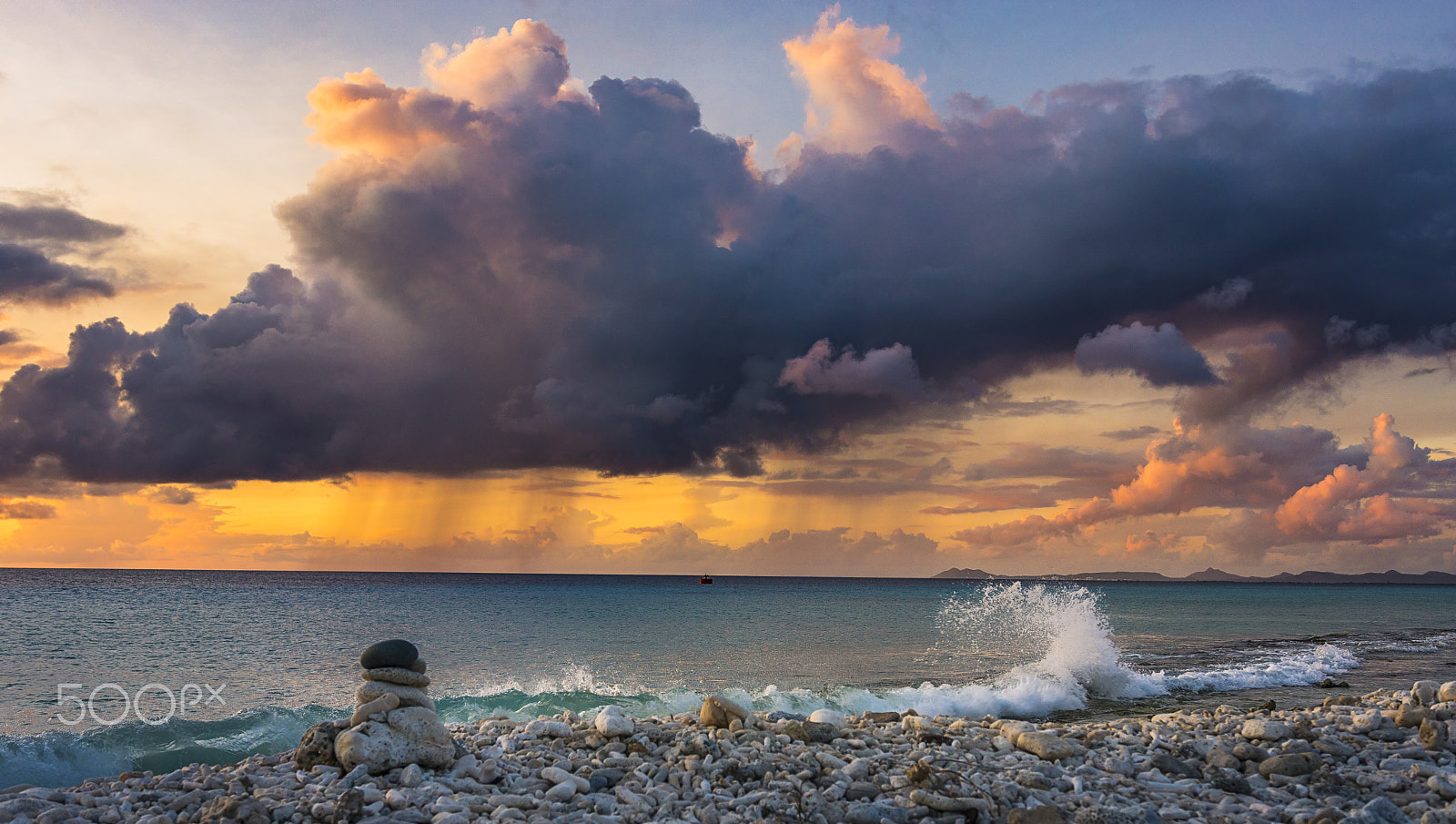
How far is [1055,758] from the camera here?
9477 millimetres

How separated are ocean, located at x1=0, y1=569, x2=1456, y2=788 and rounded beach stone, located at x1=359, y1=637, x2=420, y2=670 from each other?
210 inches

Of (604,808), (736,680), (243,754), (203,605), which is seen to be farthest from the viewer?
(203,605)

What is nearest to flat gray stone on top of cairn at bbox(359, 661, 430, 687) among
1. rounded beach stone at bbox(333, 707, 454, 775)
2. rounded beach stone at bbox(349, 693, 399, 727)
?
rounded beach stone at bbox(349, 693, 399, 727)

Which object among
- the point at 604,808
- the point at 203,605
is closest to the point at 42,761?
the point at 604,808

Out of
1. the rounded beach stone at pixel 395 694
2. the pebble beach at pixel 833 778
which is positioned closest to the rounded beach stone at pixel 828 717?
the pebble beach at pixel 833 778

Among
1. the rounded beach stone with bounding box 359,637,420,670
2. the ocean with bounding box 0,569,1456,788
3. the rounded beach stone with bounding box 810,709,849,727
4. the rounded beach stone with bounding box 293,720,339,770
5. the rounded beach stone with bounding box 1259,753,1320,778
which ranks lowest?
the ocean with bounding box 0,569,1456,788

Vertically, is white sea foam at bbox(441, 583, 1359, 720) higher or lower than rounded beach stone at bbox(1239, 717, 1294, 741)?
lower

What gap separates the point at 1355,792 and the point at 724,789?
6721mm

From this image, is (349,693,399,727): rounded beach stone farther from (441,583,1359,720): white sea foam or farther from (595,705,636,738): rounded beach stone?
(441,583,1359,720): white sea foam

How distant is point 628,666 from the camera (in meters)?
27.1

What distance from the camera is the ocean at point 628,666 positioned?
15.0 meters

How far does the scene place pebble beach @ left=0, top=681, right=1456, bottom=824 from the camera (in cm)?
748

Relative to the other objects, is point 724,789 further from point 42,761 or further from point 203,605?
point 203,605

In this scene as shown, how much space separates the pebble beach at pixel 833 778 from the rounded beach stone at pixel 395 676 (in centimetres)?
59
